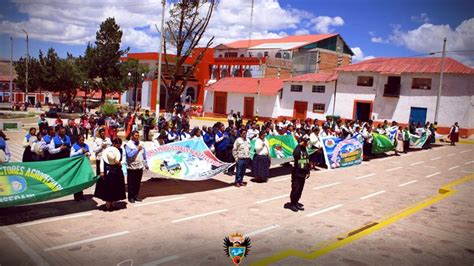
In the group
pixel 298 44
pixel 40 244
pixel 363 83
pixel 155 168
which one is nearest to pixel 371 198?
pixel 155 168

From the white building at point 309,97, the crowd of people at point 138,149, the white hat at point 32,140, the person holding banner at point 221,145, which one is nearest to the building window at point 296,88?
the white building at point 309,97

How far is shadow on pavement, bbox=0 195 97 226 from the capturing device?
766 centimetres

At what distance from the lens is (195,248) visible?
21.9ft

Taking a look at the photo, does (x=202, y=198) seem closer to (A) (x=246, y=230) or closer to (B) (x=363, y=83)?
(A) (x=246, y=230)

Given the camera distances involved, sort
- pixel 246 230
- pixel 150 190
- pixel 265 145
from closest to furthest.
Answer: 1. pixel 246 230
2. pixel 150 190
3. pixel 265 145

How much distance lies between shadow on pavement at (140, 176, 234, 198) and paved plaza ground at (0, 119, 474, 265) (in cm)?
3

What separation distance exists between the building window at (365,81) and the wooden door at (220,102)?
17384mm

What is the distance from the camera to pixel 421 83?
32.3 meters

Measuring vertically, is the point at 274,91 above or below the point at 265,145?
above

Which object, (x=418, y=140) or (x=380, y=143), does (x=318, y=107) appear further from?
(x=380, y=143)

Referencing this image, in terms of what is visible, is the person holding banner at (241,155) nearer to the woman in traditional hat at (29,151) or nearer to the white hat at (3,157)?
the woman in traditional hat at (29,151)

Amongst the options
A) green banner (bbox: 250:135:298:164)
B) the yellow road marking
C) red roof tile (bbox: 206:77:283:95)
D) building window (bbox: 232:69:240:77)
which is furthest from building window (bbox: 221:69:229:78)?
the yellow road marking

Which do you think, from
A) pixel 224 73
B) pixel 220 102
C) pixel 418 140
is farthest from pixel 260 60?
pixel 418 140

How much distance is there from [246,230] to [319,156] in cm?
860
